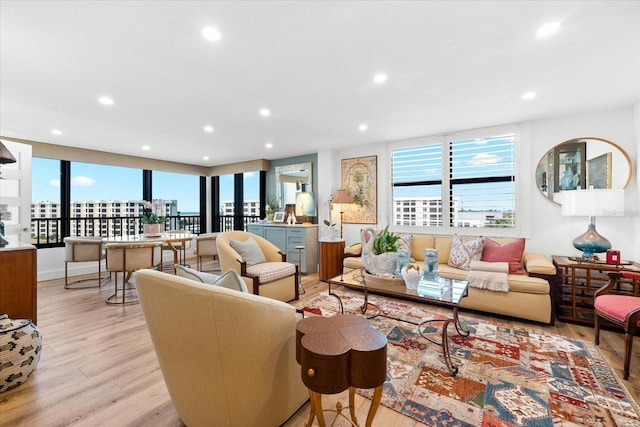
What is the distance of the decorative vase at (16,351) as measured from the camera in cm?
180

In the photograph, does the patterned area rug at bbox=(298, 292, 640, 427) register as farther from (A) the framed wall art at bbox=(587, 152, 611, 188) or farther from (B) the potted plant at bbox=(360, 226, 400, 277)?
(A) the framed wall art at bbox=(587, 152, 611, 188)

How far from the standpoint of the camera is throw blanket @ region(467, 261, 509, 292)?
3.02 meters

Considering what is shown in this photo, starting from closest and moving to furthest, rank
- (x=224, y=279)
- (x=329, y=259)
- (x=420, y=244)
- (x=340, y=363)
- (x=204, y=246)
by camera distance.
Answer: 1. (x=340, y=363)
2. (x=224, y=279)
3. (x=420, y=244)
4. (x=329, y=259)
5. (x=204, y=246)

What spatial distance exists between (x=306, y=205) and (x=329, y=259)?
1.51 metres

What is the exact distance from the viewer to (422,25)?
5.85 feet

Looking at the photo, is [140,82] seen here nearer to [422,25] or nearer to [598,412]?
[422,25]

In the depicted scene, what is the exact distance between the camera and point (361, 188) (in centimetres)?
511

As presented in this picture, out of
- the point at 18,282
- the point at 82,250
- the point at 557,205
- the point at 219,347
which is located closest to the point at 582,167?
the point at 557,205

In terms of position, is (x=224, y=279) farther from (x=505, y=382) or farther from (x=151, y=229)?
(x=151, y=229)

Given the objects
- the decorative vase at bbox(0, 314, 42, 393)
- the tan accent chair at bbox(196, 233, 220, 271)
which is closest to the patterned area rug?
the decorative vase at bbox(0, 314, 42, 393)

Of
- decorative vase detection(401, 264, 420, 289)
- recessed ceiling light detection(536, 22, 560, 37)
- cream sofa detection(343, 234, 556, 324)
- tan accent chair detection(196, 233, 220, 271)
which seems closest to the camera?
recessed ceiling light detection(536, 22, 560, 37)

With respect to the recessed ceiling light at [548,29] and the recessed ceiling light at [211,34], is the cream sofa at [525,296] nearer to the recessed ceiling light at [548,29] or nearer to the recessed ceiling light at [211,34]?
the recessed ceiling light at [548,29]

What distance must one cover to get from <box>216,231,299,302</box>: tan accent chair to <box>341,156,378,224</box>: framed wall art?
1823mm

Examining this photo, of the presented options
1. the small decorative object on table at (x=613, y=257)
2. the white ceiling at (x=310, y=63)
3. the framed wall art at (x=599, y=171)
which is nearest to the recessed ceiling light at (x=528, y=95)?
the white ceiling at (x=310, y=63)
